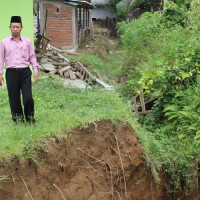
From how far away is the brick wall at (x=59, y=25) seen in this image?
743 inches

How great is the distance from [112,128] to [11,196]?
7.84 feet

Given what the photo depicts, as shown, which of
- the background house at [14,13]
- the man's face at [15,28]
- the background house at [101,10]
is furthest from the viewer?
the background house at [101,10]

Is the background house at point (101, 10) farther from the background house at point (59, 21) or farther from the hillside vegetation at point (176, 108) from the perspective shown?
the hillside vegetation at point (176, 108)

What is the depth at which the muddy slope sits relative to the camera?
16.5 feet

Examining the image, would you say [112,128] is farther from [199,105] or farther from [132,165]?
[199,105]

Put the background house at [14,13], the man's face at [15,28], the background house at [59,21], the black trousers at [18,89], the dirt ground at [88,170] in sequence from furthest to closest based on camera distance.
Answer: the background house at [59,21]
the background house at [14,13]
the black trousers at [18,89]
the man's face at [15,28]
the dirt ground at [88,170]

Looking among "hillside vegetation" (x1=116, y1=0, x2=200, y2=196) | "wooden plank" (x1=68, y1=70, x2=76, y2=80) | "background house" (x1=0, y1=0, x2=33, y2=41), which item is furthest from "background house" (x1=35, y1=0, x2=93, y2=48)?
"hillside vegetation" (x1=116, y1=0, x2=200, y2=196)

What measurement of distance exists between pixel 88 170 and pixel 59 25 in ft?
47.7

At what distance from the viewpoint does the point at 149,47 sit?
1200cm

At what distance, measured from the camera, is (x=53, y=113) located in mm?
6746

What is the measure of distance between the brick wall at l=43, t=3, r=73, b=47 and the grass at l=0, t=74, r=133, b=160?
31.9ft

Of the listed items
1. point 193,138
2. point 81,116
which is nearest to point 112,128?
point 81,116

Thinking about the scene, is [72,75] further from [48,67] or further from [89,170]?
[89,170]

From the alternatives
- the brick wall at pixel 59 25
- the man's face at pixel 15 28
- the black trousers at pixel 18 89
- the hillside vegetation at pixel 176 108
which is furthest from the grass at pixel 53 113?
the brick wall at pixel 59 25
